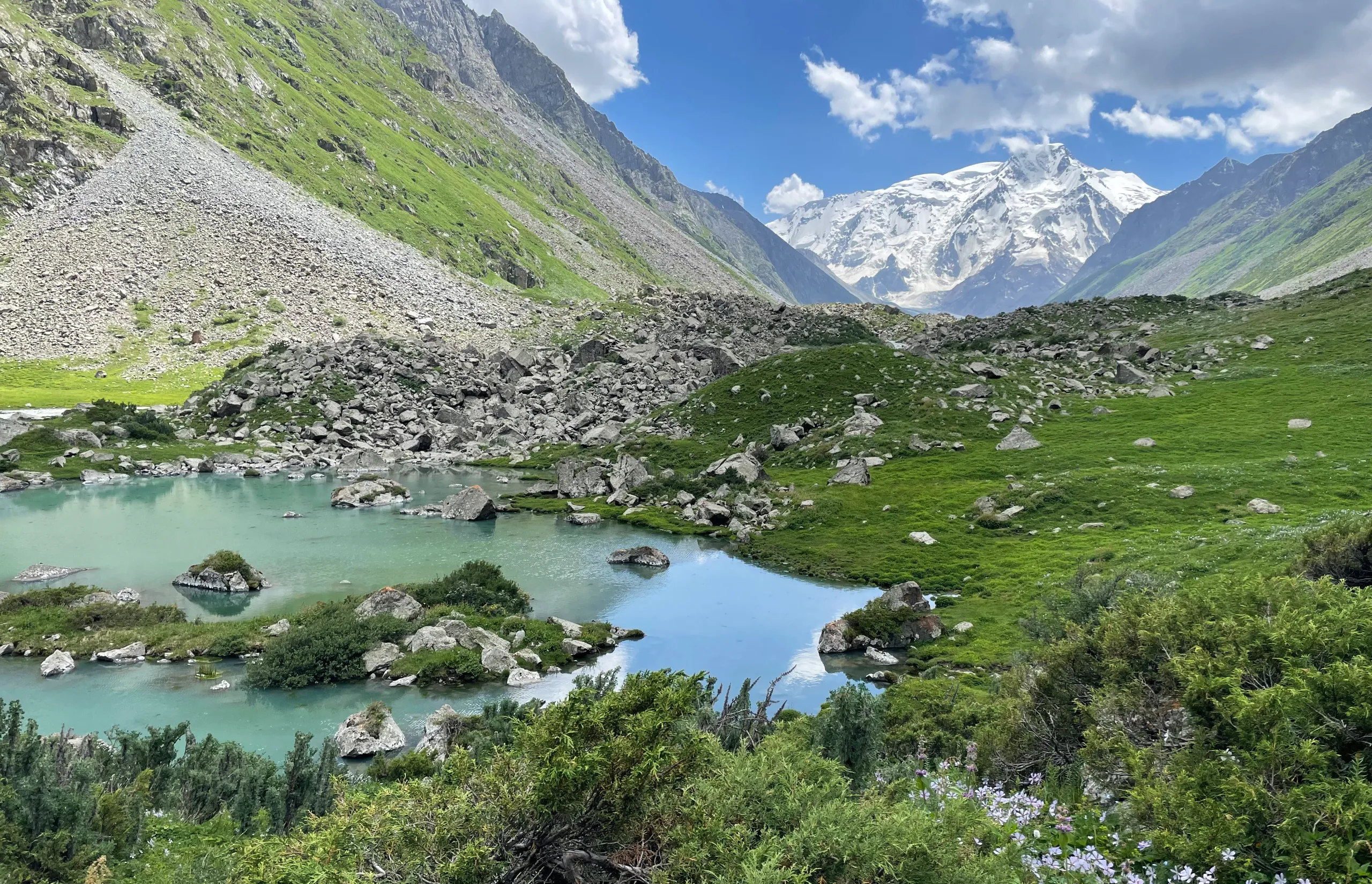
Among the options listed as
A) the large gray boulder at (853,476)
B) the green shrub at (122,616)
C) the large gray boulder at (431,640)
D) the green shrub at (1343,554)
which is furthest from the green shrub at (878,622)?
the green shrub at (122,616)

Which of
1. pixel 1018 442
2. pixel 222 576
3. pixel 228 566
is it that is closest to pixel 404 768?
pixel 222 576

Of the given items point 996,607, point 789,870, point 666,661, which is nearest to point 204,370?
point 666,661

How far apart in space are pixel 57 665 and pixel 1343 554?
3880 cm

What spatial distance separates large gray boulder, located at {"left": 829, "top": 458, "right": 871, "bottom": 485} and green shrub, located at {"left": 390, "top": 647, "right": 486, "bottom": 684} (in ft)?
114

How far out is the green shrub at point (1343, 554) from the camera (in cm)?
1213

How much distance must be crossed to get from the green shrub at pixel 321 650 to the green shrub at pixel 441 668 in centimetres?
153

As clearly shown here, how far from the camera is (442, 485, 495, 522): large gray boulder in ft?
178

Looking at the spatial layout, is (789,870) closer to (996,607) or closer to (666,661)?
(666,661)

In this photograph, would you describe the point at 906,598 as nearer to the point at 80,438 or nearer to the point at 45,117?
the point at 80,438

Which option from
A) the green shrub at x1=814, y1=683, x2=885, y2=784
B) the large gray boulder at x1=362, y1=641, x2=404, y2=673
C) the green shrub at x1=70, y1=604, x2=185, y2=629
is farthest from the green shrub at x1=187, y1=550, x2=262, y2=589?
the green shrub at x1=814, y1=683, x2=885, y2=784

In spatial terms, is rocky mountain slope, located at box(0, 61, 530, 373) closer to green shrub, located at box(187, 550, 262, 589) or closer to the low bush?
green shrub, located at box(187, 550, 262, 589)

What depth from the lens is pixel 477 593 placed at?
33906 mm

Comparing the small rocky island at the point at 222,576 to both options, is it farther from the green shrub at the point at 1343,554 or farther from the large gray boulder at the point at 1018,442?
the large gray boulder at the point at 1018,442

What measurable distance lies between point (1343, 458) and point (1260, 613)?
139ft
